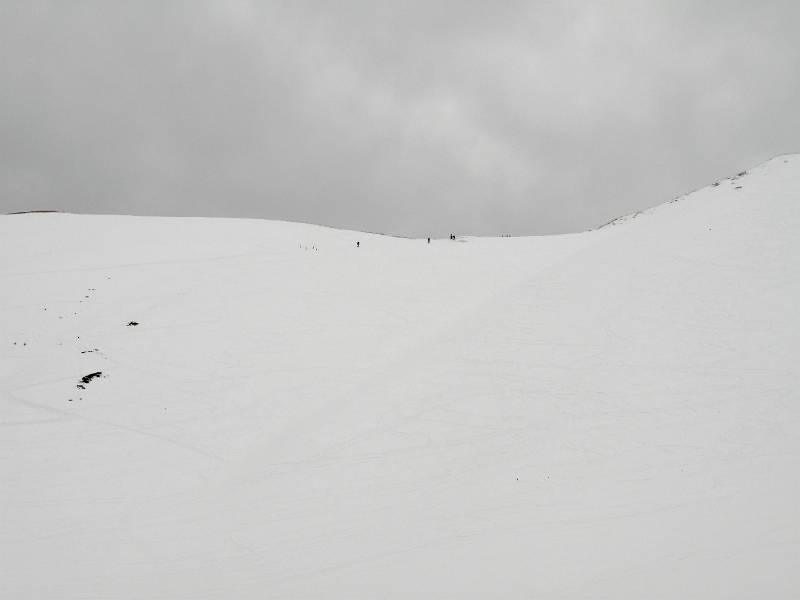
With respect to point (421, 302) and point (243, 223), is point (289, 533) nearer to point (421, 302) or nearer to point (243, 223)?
point (421, 302)

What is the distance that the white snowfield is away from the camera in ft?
22.8

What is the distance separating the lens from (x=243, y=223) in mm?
25469

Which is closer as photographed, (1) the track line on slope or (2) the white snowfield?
(2) the white snowfield

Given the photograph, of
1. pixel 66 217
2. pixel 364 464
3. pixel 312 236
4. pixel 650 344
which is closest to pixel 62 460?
pixel 364 464

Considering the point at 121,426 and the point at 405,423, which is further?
the point at 405,423

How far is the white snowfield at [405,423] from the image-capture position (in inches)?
273

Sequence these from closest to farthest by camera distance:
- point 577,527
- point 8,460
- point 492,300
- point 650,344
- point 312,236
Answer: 1. point 577,527
2. point 8,460
3. point 650,344
4. point 492,300
5. point 312,236

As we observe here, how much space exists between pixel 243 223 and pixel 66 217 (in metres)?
9.64

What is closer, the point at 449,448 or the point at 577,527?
the point at 577,527

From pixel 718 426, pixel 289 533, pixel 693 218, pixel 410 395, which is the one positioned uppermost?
pixel 693 218

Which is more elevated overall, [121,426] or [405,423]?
[405,423]

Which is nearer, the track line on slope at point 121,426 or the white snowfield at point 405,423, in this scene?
the white snowfield at point 405,423

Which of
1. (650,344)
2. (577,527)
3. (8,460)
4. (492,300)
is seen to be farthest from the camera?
(492,300)

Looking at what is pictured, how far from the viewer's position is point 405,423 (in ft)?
35.6
